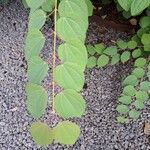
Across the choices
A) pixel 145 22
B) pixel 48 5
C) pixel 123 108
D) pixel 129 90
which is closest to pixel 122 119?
pixel 123 108

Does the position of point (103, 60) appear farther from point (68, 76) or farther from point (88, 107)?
point (68, 76)

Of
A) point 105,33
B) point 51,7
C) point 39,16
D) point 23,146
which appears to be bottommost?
point 23,146

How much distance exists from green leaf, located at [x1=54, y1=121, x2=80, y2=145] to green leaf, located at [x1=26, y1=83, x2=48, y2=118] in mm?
51

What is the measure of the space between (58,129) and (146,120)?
1078 mm

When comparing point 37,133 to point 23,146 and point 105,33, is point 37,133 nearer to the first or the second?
point 23,146

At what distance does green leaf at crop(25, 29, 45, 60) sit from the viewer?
846 mm

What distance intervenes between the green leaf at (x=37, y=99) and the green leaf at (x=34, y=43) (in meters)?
0.08

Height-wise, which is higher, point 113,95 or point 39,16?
point 39,16

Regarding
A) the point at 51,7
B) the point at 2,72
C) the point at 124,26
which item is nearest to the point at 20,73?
the point at 2,72

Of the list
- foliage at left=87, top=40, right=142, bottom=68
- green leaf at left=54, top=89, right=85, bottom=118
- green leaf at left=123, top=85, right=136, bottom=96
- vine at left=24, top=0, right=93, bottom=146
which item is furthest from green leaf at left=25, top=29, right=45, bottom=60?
foliage at left=87, top=40, right=142, bottom=68

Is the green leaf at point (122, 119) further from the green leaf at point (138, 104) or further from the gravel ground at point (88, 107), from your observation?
the green leaf at point (138, 104)

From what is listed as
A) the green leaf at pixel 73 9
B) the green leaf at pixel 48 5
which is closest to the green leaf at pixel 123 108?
the green leaf at pixel 48 5

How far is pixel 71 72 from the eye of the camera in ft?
2.56

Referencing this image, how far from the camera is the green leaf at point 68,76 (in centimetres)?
77
